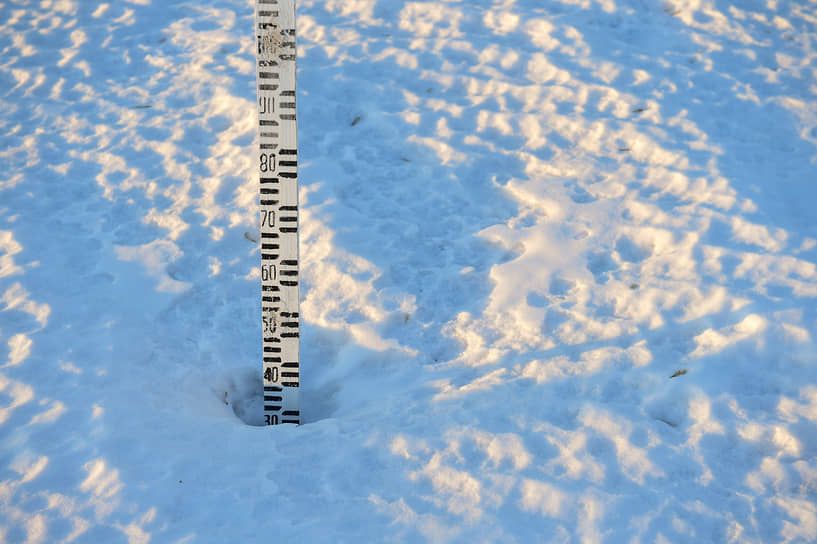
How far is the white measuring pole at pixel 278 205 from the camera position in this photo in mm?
2330

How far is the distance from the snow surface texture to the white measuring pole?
8.6 inches

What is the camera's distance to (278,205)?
2.48m

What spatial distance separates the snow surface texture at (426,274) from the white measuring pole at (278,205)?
0.72ft

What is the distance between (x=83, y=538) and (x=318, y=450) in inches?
30.5

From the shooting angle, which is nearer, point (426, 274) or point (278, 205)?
point (278, 205)

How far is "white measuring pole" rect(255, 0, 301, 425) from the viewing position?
2.33 m

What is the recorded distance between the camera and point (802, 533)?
2027mm

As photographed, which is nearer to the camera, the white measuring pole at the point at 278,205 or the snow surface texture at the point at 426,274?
the snow surface texture at the point at 426,274

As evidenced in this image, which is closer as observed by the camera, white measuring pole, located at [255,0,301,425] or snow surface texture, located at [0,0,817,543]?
snow surface texture, located at [0,0,817,543]

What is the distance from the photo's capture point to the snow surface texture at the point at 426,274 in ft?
7.10

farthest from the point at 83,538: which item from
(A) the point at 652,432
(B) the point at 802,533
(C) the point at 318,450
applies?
(B) the point at 802,533

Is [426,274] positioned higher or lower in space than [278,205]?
lower

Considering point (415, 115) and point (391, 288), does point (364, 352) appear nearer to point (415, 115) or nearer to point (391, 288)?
point (391, 288)

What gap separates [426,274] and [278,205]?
93cm
